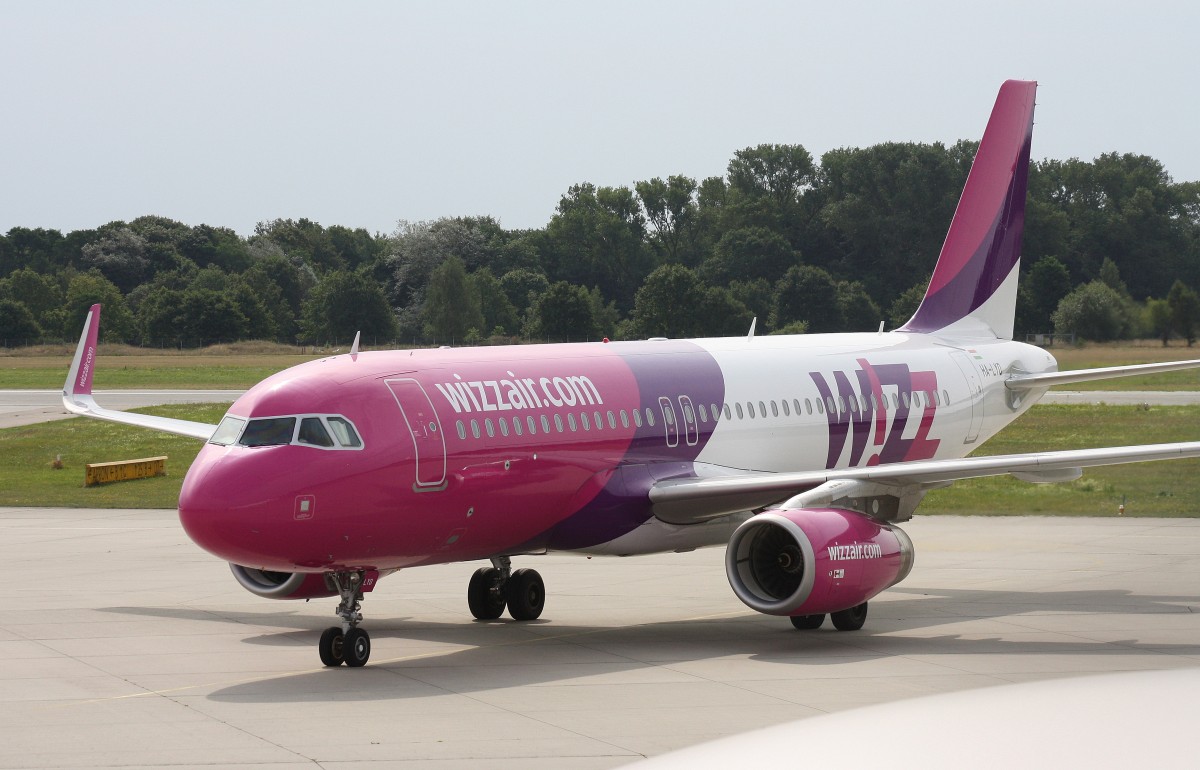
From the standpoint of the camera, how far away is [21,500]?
38.8 metres

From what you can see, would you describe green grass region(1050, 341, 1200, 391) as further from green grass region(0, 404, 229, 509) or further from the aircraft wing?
green grass region(0, 404, 229, 509)

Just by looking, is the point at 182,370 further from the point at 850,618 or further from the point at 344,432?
the point at 344,432

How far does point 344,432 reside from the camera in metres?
17.9

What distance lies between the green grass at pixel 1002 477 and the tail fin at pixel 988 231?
7225mm

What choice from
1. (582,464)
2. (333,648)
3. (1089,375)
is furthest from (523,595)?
(1089,375)

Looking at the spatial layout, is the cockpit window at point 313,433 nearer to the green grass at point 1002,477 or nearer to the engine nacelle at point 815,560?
the engine nacelle at point 815,560

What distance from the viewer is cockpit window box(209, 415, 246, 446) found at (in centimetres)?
1784

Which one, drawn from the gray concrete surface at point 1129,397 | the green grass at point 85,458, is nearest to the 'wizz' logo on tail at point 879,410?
the green grass at point 85,458

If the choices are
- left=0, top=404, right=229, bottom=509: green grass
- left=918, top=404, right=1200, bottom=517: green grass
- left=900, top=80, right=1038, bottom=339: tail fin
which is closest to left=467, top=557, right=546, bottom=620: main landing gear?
left=900, top=80, right=1038, bottom=339: tail fin

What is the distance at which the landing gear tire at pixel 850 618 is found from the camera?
814 inches

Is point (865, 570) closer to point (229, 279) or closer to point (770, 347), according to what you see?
point (770, 347)

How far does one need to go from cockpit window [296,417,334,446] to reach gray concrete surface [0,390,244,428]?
43892 mm

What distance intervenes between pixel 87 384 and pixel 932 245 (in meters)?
72.5

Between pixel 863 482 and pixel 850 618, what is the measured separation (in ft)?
6.22
